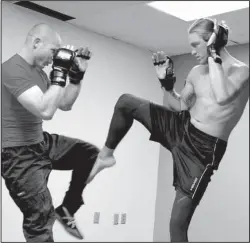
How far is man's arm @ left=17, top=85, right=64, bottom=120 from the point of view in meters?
3.83

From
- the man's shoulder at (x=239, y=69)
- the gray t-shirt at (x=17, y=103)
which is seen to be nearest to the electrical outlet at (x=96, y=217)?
the gray t-shirt at (x=17, y=103)

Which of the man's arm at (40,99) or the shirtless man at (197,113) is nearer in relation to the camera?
the shirtless man at (197,113)

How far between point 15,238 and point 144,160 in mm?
1122

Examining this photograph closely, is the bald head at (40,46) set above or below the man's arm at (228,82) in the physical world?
above

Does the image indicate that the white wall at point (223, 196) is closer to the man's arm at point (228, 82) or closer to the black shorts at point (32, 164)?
the man's arm at point (228, 82)

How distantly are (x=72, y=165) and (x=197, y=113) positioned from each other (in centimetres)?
101

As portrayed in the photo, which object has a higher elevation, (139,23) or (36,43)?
(139,23)

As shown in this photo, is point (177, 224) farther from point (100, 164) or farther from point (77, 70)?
point (77, 70)

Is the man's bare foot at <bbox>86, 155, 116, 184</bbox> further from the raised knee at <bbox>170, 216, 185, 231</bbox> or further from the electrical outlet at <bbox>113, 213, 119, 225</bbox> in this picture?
the raised knee at <bbox>170, 216, 185, 231</bbox>

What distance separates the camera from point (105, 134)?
420 centimetres

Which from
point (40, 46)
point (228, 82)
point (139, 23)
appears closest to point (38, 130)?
point (40, 46)

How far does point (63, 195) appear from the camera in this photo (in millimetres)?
4129

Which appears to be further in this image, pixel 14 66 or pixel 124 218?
pixel 124 218

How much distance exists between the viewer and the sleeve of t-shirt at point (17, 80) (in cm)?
388
